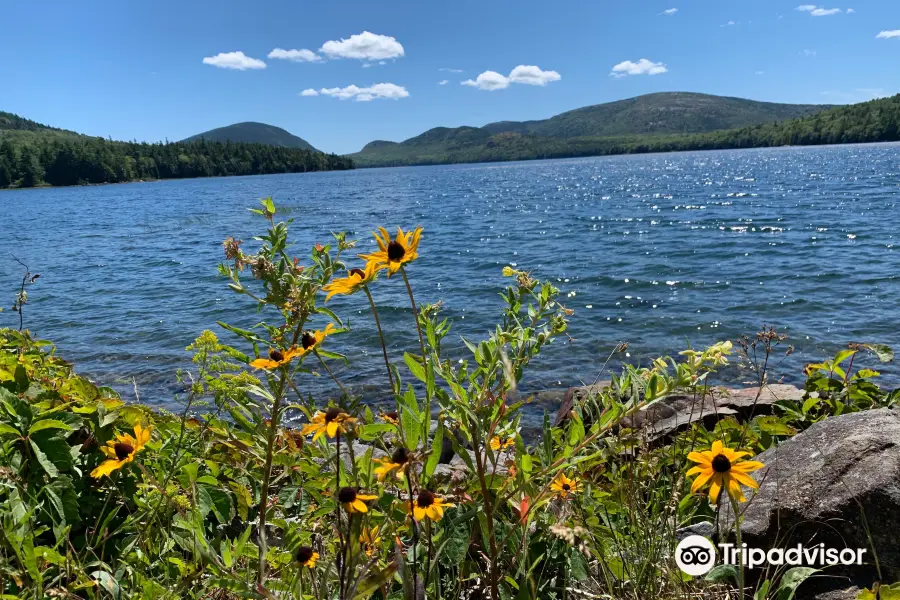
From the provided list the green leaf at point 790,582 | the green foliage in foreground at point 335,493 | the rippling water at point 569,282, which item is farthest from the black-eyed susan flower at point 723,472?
the rippling water at point 569,282

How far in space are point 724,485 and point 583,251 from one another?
75.7ft

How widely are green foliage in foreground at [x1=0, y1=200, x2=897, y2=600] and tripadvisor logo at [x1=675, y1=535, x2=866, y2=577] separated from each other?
0.27 feet

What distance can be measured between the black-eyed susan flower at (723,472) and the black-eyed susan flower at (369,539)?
973 mm

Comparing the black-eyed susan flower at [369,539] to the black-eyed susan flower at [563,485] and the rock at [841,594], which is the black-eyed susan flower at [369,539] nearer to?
the black-eyed susan flower at [563,485]

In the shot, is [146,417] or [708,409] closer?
[146,417]

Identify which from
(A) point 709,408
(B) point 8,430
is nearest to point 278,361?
(B) point 8,430

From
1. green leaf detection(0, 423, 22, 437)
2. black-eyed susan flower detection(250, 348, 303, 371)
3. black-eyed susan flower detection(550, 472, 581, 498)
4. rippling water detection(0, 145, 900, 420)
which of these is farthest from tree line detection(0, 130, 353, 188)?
black-eyed susan flower detection(550, 472, 581, 498)

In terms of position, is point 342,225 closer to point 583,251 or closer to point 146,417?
point 583,251

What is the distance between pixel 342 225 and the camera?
38.0 metres

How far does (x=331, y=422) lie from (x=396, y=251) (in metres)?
0.62

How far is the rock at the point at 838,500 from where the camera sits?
8.27ft

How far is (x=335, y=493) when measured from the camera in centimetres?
171

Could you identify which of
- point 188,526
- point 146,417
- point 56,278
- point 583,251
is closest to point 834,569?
point 188,526

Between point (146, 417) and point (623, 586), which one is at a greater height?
point (146, 417)
